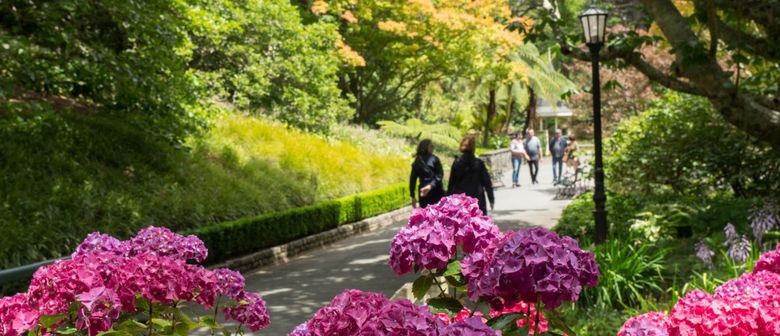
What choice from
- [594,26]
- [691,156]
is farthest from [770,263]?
[691,156]

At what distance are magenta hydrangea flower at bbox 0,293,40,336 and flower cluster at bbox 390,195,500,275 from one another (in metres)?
1.18

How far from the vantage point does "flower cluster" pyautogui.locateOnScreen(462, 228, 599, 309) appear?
8.39 ft

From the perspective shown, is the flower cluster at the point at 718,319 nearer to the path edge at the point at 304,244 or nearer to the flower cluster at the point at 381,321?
the flower cluster at the point at 381,321

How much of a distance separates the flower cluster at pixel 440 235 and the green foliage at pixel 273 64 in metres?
17.7

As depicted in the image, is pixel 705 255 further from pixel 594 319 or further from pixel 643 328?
pixel 643 328

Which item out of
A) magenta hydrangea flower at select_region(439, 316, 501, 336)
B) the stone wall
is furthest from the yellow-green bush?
magenta hydrangea flower at select_region(439, 316, 501, 336)

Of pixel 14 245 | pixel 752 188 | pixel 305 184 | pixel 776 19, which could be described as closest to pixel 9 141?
pixel 14 245

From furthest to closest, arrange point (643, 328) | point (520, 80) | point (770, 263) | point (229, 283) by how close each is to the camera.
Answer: point (520, 80) → point (770, 263) → point (229, 283) → point (643, 328)

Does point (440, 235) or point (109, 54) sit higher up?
point (109, 54)

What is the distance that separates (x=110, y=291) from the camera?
9.19ft

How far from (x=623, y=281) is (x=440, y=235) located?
523cm

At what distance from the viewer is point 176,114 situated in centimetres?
1312

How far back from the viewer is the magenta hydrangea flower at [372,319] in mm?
2111

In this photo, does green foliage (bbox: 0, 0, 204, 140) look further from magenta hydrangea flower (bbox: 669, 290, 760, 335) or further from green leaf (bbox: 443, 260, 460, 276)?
magenta hydrangea flower (bbox: 669, 290, 760, 335)
